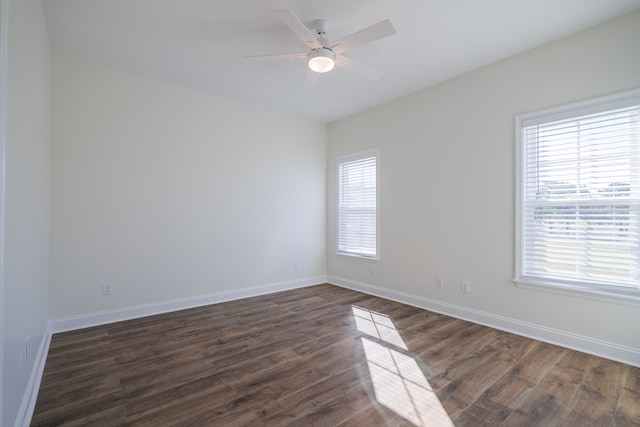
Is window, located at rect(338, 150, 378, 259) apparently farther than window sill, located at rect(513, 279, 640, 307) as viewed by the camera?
Yes

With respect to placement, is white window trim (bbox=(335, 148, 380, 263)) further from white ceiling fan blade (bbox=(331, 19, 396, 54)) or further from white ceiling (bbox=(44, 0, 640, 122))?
white ceiling fan blade (bbox=(331, 19, 396, 54))

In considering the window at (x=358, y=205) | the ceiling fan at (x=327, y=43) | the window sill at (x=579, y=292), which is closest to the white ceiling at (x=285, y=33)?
the ceiling fan at (x=327, y=43)

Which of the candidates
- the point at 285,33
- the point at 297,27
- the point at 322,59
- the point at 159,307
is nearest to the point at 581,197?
the point at 322,59

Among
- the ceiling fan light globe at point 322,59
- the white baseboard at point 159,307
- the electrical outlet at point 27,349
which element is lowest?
the white baseboard at point 159,307

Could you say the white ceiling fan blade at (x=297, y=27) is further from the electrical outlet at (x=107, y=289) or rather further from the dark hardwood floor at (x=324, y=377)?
the electrical outlet at (x=107, y=289)

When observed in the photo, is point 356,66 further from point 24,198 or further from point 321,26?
point 24,198

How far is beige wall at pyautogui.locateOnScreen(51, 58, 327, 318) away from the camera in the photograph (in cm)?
306

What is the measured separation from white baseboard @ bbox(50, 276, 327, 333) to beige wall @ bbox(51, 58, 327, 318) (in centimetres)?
7

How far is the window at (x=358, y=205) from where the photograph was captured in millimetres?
4465

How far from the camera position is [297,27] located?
213 cm

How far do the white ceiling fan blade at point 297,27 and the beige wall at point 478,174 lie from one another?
1934mm

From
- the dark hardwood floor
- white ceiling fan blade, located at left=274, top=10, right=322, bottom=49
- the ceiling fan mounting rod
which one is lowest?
the dark hardwood floor

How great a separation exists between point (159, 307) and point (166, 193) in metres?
1.37

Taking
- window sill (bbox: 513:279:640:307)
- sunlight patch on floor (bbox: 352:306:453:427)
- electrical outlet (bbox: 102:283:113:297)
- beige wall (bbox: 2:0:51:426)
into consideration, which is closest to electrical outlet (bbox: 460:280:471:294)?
window sill (bbox: 513:279:640:307)
